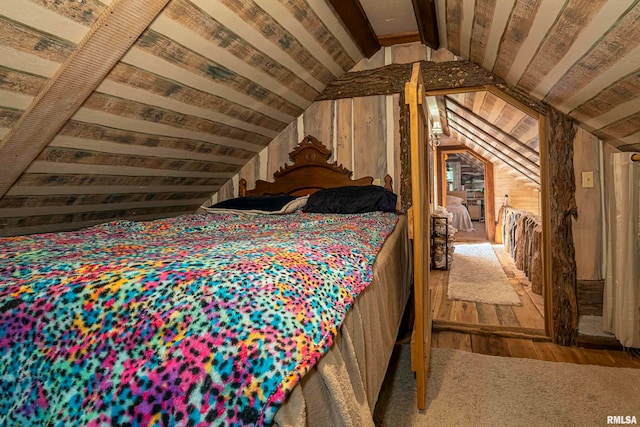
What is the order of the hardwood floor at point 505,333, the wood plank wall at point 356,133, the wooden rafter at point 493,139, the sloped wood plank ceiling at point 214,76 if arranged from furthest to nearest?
1. the wooden rafter at point 493,139
2. the wood plank wall at point 356,133
3. the hardwood floor at point 505,333
4. the sloped wood plank ceiling at point 214,76

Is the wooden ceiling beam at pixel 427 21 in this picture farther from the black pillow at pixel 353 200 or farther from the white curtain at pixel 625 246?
the white curtain at pixel 625 246

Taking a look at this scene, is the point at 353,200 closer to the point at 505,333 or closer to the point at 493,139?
the point at 505,333

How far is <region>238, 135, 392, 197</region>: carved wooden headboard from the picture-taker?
10.7 ft

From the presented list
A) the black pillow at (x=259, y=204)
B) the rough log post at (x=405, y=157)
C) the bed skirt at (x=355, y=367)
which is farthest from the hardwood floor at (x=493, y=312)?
the black pillow at (x=259, y=204)

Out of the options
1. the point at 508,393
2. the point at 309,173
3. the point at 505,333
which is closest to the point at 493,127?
the point at 309,173

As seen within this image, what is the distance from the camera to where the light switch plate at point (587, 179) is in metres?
2.44

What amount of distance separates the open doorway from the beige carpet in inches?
22.9

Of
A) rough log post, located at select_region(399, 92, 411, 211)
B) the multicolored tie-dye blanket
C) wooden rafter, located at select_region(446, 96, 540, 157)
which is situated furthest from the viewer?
wooden rafter, located at select_region(446, 96, 540, 157)

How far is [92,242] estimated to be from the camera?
4.95ft

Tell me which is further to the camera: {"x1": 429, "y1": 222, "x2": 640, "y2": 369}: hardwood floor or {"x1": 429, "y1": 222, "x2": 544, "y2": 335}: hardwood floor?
{"x1": 429, "y1": 222, "x2": 544, "y2": 335}: hardwood floor

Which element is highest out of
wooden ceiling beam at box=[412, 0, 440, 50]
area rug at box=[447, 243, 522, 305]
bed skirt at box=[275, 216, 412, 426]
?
wooden ceiling beam at box=[412, 0, 440, 50]

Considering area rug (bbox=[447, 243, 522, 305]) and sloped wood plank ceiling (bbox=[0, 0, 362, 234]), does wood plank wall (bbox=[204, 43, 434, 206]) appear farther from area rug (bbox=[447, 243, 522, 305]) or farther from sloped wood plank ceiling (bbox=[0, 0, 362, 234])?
area rug (bbox=[447, 243, 522, 305])

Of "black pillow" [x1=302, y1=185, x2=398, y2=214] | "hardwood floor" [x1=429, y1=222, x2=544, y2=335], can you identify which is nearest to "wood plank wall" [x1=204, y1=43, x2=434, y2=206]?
"black pillow" [x1=302, y1=185, x2=398, y2=214]

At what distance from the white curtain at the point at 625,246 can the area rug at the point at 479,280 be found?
104 cm
